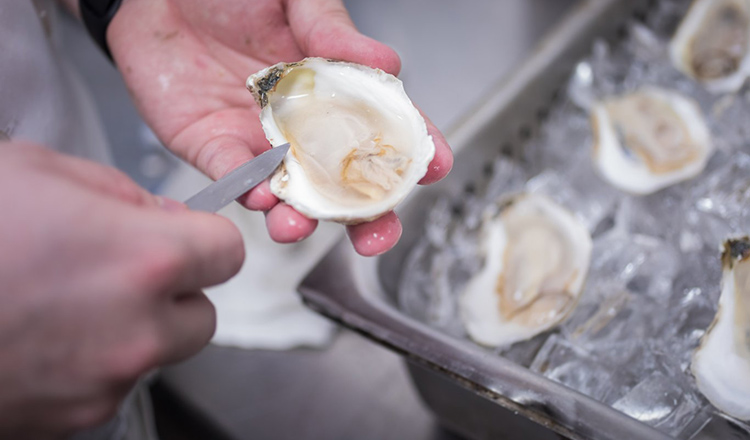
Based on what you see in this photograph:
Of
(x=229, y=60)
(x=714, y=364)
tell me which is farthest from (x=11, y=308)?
(x=714, y=364)

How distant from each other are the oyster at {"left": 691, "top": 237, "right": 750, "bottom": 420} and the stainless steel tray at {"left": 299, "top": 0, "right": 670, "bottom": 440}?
112 mm

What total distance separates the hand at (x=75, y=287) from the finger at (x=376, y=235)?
0.75ft

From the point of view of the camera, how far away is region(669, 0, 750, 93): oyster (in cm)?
103

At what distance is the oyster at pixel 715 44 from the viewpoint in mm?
1026

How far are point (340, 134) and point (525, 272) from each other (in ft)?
1.26

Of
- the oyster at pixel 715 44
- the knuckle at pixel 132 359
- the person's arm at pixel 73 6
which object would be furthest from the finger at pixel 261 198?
the oyster at pixel 715 44

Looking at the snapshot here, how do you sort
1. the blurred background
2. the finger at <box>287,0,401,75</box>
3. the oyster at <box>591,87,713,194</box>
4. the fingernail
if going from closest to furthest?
1. the fingernail
2. the finger at <box>287,0,401,75</box>
3. the oyster at <box>591,87,713,194</box>
4. the blurred background

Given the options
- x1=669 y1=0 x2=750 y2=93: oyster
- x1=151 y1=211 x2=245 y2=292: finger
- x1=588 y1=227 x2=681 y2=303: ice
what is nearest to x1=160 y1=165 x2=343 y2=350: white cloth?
x1=588 y1=227 x2=681 y2=303: ice

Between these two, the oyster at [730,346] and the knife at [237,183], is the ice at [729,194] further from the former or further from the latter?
the knife at [237,183]

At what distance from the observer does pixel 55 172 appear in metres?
0.41

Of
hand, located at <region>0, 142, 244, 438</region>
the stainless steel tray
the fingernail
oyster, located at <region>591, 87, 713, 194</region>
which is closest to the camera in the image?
hand, located at <region>0, 142, 244, 438</region>

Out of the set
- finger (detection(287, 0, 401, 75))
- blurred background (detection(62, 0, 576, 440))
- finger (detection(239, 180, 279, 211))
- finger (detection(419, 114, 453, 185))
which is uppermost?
finger (detection(287, 0, 401, 75))

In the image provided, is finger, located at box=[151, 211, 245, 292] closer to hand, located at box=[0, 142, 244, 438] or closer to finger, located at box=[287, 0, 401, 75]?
hand, located at box=[0, 142, 244, 438]

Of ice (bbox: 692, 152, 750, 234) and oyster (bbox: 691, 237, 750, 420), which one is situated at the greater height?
ice (bbox: 692, 152, 750, 234)
